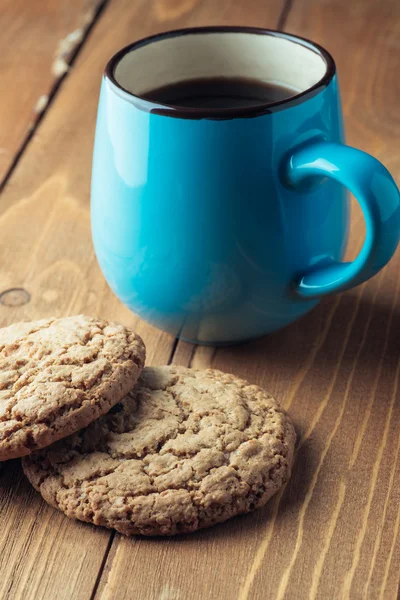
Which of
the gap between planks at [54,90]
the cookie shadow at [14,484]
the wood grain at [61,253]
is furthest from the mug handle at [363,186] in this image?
the gap between planks at [54,90]

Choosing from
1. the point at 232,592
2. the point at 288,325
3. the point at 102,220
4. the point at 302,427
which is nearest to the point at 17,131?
the point at 102,220

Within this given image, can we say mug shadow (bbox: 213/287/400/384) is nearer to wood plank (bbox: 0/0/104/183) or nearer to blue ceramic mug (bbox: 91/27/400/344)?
blue ceramic mug (bbox: 91/27/400/344)

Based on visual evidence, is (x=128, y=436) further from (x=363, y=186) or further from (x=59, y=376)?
(x=363, y=186)

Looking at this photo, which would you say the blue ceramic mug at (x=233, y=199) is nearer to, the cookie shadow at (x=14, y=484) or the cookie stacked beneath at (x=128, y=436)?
the cookie stacked beneath at (x=128, y=436)

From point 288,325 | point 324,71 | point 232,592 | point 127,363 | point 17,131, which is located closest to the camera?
point 232,592

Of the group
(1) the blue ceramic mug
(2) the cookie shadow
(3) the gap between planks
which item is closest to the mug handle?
(1) the blue ceramic mug

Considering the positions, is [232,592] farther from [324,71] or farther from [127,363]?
[324,71]
